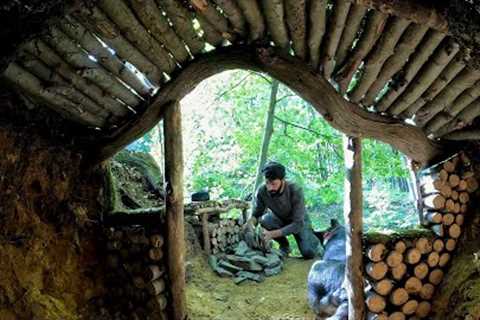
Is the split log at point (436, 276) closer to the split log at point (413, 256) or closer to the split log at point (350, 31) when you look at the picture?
the split log at point (413, 256)

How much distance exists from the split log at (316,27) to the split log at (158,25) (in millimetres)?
1096

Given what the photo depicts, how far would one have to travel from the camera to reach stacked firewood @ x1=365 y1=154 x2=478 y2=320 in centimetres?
400

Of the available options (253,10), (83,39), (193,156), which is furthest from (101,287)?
(193,156)

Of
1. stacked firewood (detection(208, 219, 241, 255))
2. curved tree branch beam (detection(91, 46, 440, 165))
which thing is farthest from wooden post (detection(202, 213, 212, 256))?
curved tree branch beam (detection(91, 46, 440, 165))

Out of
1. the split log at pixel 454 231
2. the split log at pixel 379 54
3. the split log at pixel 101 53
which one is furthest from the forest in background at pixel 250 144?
the split log at pixel 101 53

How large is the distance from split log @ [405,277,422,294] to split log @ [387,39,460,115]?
1534mm

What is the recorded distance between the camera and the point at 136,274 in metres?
4.47

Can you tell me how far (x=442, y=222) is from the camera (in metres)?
4.20

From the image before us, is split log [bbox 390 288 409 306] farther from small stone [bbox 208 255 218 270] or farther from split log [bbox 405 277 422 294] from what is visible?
small stone [bbox 208 255 218 270]

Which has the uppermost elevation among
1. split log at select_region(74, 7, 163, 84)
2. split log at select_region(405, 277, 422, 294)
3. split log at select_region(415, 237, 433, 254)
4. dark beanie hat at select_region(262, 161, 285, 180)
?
split log at select_region(74, 7, 163, 84)

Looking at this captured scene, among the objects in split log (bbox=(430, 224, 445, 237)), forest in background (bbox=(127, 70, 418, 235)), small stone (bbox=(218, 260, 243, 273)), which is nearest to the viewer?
split log (bbox=(430, 224, 445, 237))

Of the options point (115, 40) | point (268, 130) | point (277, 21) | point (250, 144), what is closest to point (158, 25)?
point (115, 40)

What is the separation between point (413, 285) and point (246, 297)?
203cm

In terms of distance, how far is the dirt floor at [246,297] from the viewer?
190 inches
